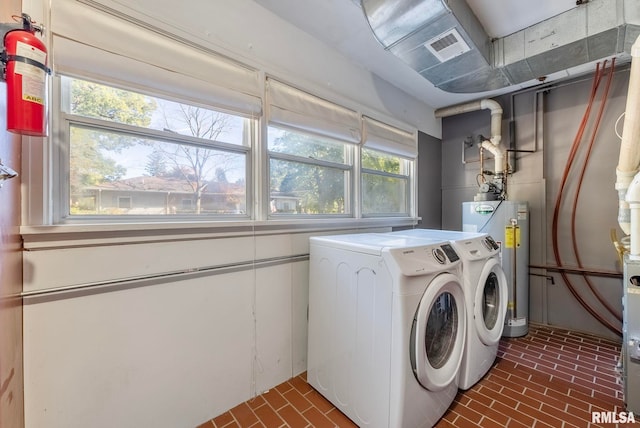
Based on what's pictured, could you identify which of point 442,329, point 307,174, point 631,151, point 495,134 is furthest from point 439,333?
point 495,134

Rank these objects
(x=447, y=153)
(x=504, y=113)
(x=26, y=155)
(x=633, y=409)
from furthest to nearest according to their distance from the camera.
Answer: (x=447, y=153) → (x=504, y=113) → (x=633, y=409) → (x=26, y=155)

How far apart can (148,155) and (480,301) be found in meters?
2.22

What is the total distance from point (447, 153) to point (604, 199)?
5.32 feet

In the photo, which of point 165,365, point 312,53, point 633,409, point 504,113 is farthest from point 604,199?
point 165,365

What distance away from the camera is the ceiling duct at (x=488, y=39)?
5.30 feet

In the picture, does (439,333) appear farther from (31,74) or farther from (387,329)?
(31,74)

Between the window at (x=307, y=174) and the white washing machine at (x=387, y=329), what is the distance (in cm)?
47

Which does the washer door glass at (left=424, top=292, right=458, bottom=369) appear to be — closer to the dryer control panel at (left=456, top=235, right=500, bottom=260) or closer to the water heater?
the dryer control panel at (left=456, top=235, right=500, bottom=260)

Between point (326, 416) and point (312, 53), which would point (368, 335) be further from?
point (312, 53)

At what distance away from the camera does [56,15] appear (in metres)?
1.16

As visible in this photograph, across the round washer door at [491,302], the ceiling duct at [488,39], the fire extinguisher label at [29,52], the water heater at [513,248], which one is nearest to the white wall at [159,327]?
the fire extinguisher label at [29,52]

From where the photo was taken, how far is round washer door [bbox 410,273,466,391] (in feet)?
4.52

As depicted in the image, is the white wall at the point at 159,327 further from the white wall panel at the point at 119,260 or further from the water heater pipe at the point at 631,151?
the water heater pipe at the point at 631,151

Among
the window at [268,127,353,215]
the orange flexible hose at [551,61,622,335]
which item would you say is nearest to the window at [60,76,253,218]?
the window at [268,127,353,215]
